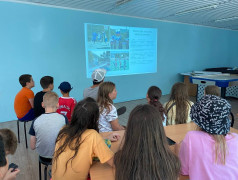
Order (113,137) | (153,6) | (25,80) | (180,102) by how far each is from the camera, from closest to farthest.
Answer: (113,137), (180,102), (25,80), (153,6)

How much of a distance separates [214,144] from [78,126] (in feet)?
2.46

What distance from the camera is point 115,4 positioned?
3.91 m

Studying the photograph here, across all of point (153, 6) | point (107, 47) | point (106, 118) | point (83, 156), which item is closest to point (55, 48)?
point (107, 47)

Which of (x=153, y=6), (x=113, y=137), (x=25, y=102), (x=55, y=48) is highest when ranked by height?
(x=153, y=6)

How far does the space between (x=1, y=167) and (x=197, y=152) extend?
0.99 metres

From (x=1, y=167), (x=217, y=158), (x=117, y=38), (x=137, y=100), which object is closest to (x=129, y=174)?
(x=217, y=158)

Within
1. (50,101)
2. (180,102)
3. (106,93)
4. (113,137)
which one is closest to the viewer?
(113,137)

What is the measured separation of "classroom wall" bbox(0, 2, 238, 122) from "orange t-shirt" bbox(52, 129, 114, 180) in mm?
3174

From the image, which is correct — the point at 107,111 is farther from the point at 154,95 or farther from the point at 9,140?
the point at 9,140

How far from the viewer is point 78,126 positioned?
3.58 feet

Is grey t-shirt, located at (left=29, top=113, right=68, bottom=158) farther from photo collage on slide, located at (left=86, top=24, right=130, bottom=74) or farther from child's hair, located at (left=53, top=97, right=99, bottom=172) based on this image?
photo collage on slide, located at (left=86, top=24, right=130, bottom=74)

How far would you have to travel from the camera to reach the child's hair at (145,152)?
0.80m

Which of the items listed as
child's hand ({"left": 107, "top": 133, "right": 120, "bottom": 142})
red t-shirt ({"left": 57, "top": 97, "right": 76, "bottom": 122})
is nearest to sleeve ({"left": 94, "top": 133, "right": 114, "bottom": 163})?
child's hand ({"left": 107, "top": 133, "right": 120, "bottom": 142})

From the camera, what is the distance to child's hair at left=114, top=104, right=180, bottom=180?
80 cm
